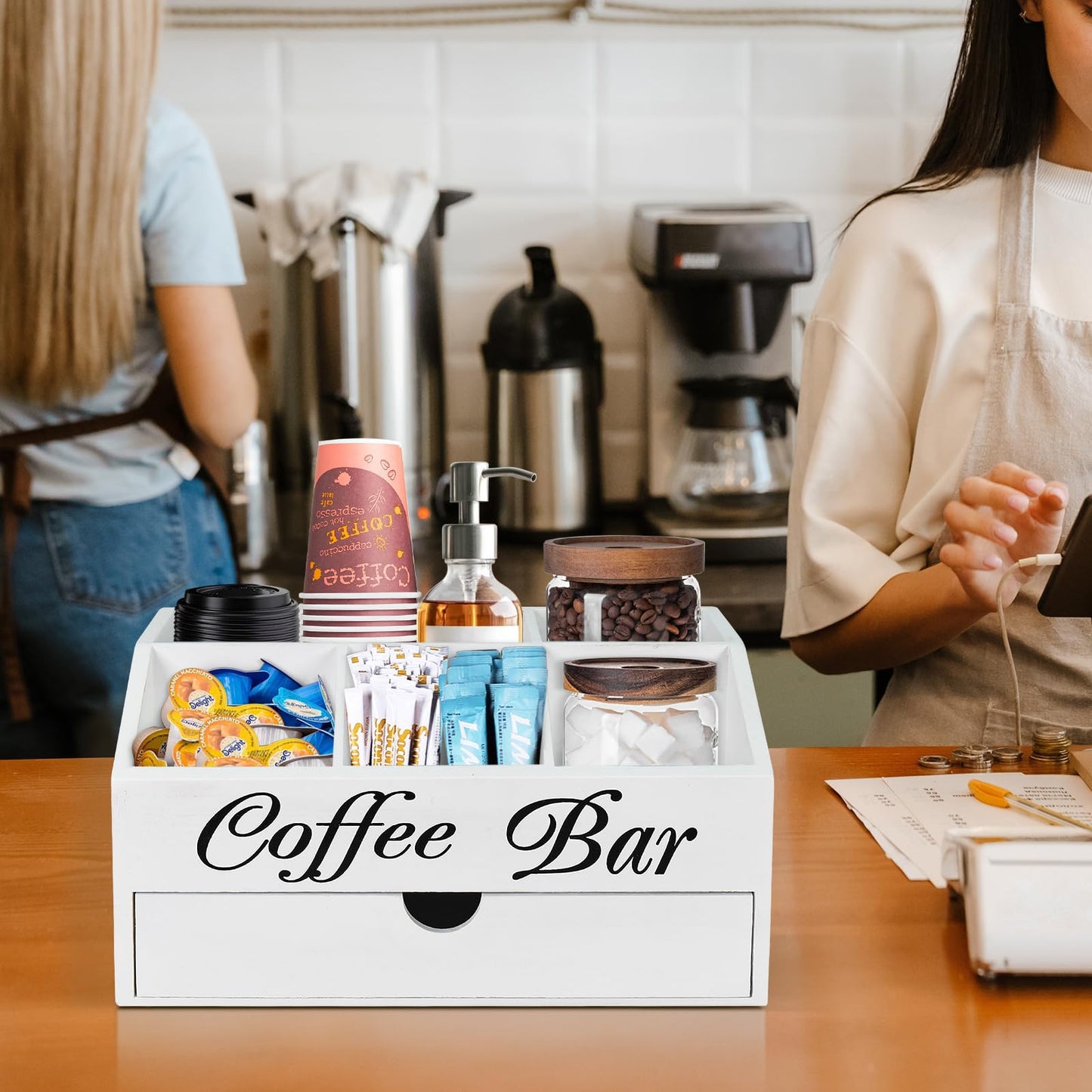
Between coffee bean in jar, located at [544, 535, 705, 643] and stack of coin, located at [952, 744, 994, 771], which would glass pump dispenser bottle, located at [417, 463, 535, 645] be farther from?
stack of coin, located at [952, 744, 994, 771]

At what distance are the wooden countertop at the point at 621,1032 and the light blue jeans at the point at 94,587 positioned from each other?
0.83m

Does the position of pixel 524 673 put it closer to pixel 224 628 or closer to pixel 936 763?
pixel 224 628

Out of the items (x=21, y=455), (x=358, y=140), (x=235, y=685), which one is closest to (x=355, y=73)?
(x=358, y=140)

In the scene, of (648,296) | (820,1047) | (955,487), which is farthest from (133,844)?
(648,296)

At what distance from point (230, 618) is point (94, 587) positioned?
34.3 inches

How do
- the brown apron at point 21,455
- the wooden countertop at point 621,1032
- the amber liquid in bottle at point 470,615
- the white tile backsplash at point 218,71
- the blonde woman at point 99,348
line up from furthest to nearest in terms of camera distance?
the white tile backsplash at point 218,71
the brown apron at point 21,455
the blonde woman at point 99,348
the amber liquid in bottle at point 470,615
the wooden countertop at point 621,1032

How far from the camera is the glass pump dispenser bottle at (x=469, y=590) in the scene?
2.39 ft

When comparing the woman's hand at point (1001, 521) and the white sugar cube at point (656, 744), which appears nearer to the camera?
the white sugar cube at point (656, 744)

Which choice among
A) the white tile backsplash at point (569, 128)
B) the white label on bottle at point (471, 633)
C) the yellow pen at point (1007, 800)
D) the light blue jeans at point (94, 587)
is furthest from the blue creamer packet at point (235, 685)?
the white tile backsplash at point (569, 128)

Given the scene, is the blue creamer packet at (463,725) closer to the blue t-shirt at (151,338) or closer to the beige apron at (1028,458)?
the beige apron at (1028,458)

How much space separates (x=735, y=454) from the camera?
2012 mm

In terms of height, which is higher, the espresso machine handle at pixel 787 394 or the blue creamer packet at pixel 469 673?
the espresso machine handle at pixel 787 394

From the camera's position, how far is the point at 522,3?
87.8 inches

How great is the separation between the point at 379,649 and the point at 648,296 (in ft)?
5.11
